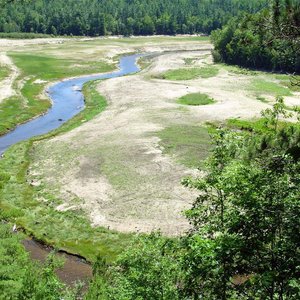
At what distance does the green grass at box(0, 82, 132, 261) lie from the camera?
36.9 m

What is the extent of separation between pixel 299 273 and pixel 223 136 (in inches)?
323

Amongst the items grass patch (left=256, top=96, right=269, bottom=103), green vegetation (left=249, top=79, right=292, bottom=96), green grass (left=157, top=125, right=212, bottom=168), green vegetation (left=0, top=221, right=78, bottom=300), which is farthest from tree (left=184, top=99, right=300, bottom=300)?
green vegetation (left=249, top=79, right=292, bottom=96)

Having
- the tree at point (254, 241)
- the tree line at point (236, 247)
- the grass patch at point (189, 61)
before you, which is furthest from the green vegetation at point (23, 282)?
the grass patch at point (189, 61)

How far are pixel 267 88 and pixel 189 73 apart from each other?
25.5m

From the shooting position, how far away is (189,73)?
117625 mm

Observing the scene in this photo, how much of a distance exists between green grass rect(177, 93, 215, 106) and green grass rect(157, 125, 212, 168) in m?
17.0

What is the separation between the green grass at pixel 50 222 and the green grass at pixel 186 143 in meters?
16.6

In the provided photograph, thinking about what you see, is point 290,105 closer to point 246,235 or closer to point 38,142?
point 38,142

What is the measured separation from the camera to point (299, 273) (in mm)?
11992

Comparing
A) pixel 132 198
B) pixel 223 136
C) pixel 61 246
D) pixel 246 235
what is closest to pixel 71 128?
pixel 132 198

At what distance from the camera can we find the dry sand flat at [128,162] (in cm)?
4141

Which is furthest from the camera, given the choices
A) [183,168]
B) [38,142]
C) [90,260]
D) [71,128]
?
[71,128]

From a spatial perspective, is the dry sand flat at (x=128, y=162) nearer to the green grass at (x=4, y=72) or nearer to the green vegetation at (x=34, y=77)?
the green vegetation at (x=34, y=77)

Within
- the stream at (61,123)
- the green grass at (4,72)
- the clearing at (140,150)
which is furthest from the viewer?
the green grass at (4,72)
